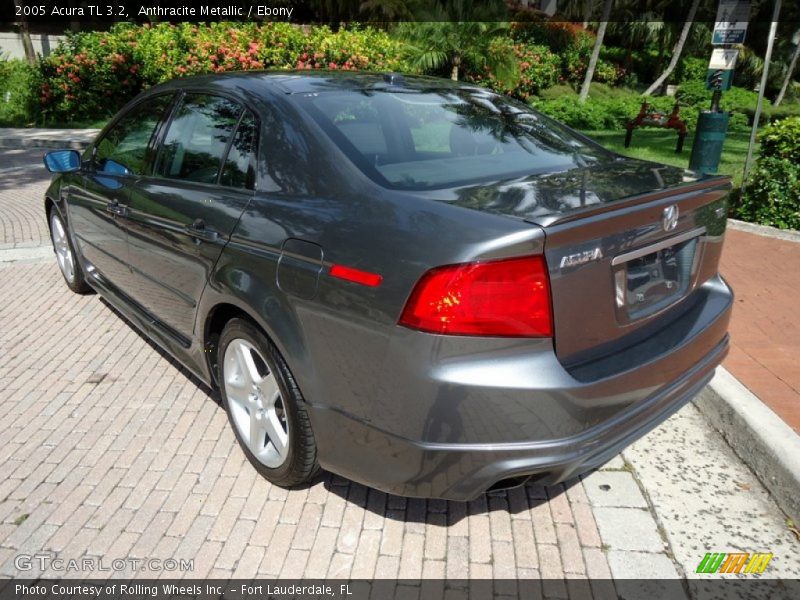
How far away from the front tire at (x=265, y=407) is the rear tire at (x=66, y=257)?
2556mm

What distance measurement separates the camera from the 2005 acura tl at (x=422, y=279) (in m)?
1.96

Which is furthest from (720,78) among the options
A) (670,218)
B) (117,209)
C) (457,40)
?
(457,40)

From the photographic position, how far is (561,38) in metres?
30.3

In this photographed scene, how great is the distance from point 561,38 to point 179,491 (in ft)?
104

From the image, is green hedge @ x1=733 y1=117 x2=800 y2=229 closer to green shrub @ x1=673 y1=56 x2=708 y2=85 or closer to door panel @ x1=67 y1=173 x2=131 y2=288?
door panel @ x1=67 y1=173 x2=131 y2=288

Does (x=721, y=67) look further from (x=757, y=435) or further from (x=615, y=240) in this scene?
(x=615, y=240)

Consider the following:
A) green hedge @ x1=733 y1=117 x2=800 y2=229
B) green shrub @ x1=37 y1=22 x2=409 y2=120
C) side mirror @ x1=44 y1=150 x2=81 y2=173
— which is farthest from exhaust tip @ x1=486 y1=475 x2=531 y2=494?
green shrub @ x1=37 y1=22 x2=409 y2=120

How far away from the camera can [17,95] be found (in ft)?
57.1

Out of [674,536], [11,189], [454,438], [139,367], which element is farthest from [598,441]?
[11,189]

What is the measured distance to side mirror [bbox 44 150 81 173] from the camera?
172 inches

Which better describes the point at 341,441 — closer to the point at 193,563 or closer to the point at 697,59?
the point at 193,563

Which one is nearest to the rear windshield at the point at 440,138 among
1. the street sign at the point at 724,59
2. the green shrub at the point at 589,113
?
the street sign at the point at 724,59

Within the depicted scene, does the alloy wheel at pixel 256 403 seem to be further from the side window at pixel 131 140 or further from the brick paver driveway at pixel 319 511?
the side window at pixel 131 140

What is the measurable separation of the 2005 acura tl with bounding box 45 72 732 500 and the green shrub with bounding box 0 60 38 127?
16341 millimetres
